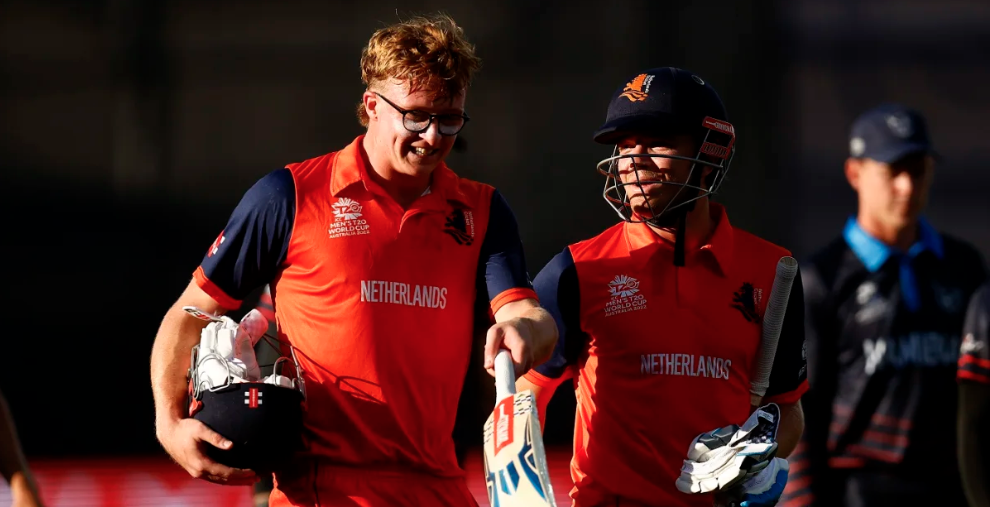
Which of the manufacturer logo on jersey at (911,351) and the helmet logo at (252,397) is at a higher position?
the helmet logo at (252,397)

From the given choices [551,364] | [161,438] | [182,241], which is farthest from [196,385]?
[182,241]

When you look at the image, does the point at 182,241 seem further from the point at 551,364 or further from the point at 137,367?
the point at 551,364

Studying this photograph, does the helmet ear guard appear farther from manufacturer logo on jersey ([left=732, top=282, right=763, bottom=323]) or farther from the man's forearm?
the man's forearm

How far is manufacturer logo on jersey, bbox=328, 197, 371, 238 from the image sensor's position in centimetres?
309

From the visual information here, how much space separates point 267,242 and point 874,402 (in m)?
2.34

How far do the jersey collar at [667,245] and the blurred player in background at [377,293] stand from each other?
0.39 m

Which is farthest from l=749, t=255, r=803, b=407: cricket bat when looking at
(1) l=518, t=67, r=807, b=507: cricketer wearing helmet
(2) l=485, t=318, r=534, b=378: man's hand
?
(2) l=485, t=318, r=534, b=378: man's hand

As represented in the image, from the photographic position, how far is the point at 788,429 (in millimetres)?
3459

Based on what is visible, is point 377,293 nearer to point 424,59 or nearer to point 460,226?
point 460,226

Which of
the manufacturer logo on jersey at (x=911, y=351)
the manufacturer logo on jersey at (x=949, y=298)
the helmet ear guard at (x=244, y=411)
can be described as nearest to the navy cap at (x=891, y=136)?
the manufacturer logo on jersey at (x=949, y=298)

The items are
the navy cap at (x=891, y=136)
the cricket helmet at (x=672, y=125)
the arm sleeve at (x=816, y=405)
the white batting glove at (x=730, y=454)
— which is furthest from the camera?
the navy cap at (x=891, y=136)

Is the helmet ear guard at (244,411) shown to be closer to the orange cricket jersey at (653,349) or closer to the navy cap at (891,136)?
the orange cricket jersey at (653,349)

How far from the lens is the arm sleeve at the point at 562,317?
3.36 metres

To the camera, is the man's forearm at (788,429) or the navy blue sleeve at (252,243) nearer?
the navy blue sleeve at (252,243)
